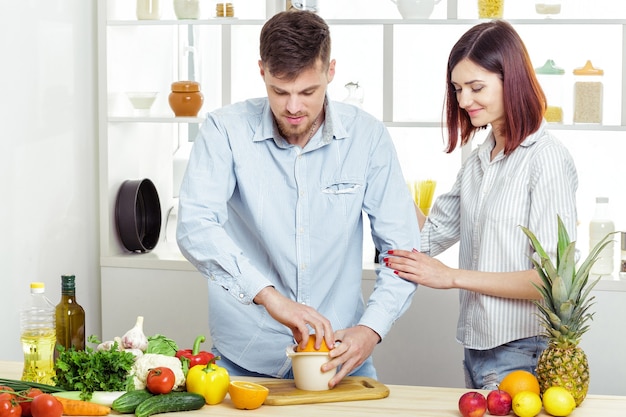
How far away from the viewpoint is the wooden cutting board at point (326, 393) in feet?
6.56

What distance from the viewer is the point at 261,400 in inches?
76.8

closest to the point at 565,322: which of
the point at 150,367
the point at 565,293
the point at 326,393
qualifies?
the point at 565,293

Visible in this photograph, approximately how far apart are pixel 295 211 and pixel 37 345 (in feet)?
2.38

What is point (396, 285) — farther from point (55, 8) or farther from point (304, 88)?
point (55, 8)

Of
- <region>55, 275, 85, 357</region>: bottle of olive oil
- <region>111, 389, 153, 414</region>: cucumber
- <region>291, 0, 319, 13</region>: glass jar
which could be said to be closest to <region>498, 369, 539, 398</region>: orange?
<region>111, 389, 153, 414</region>: cucumber

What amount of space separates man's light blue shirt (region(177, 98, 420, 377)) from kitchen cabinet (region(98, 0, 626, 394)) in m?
1.04

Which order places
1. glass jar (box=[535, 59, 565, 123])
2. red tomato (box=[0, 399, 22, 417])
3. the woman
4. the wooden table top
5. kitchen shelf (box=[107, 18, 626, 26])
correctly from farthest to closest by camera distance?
glass jar (box=[535, 59, 565, 123])
kitchen shelf (box=[107, 18, 626, 26])
the woman
the wooden table top
red tomato (box=[0, 399, 22, 417])

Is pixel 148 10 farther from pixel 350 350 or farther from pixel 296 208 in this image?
pixel 350 350

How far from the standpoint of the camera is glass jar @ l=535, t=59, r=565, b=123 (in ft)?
11.1

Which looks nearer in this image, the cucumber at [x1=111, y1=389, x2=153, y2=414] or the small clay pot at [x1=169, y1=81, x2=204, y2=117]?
the cucumber at [x1=111, y1=389, x2=153, y2=414]

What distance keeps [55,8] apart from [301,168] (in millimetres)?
1461

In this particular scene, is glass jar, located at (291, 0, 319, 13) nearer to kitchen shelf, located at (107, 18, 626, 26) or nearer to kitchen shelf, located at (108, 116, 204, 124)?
kitchen shelf, located at (107, 18, 626, 26)

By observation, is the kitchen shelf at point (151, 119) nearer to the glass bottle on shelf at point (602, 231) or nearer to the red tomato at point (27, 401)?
the glass bottle on shelf at point (602, 231)

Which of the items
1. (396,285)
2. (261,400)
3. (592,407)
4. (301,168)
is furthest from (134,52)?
(592,407)
